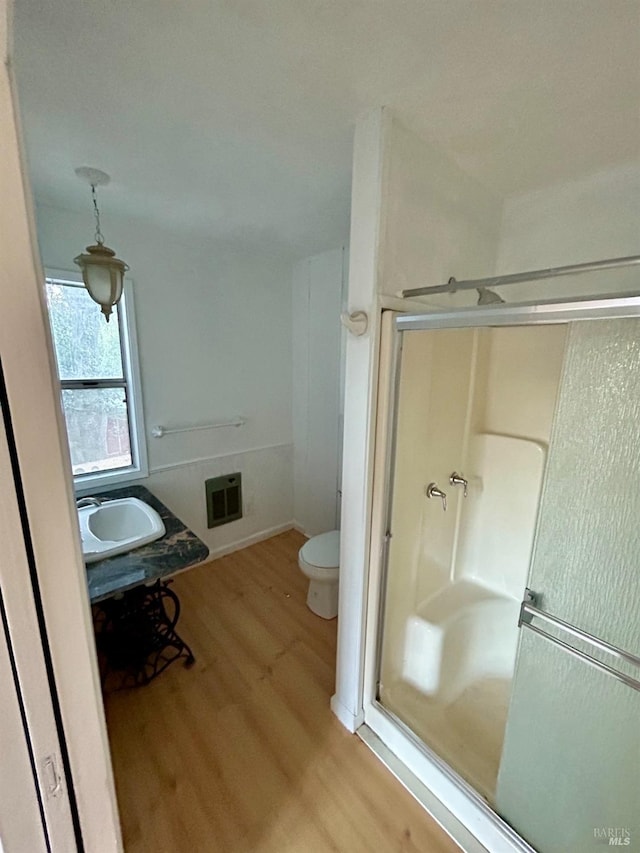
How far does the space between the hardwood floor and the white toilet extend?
94 millimetres

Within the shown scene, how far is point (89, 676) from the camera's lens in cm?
60

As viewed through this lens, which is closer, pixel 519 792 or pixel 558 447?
pixel 558 447

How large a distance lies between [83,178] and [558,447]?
2.16 meters

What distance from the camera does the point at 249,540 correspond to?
2.96 metres

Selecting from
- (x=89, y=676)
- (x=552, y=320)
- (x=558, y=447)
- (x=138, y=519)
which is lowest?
(x=138, y=519)

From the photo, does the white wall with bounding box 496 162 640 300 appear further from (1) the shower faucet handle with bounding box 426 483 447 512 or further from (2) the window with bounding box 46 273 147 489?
(2) the window with bounding box 46 273 147 489

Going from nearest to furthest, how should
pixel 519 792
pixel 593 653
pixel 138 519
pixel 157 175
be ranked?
pixel 593 653, pixel 519 792, pixel 157 175, pixel 138 519

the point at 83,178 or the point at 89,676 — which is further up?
the point at 83,178

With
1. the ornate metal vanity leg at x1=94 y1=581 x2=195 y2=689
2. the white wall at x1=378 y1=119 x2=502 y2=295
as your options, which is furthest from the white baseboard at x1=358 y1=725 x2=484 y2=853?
the white wall at x1=378 y1=119 x2=502 y2=295

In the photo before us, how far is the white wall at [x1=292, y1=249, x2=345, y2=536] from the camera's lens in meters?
2.59

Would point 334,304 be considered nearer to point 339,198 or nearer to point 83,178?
point 339,198

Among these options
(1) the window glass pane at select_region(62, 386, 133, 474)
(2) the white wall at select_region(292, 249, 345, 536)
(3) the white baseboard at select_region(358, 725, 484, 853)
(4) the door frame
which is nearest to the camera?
(4) the door frame

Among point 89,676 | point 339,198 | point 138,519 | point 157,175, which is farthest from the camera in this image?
point 138,519

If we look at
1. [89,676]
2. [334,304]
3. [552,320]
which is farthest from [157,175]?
[89,676]
